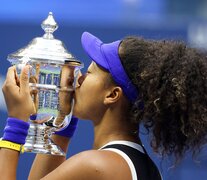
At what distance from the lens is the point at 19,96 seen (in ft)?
5.99

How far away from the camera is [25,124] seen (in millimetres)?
1815

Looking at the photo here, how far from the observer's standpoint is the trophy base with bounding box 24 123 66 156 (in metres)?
1.98

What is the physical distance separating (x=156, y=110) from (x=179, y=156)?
0.18 m

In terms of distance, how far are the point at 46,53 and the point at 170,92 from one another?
40 cm

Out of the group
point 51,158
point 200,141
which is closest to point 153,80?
point 200,141

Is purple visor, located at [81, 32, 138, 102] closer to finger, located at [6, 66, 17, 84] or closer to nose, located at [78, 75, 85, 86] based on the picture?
nose, located at [78, 75, 85, 86]

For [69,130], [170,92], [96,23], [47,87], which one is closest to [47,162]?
[69,130]

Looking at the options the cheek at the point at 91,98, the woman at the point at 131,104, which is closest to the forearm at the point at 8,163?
the woman at the point at 131,104

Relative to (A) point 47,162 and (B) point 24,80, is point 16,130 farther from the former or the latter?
(A) point 47,162

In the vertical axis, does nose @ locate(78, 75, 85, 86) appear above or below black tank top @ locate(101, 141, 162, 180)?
above

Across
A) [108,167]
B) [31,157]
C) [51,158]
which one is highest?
[108,167]

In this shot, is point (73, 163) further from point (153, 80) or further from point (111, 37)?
point (111, 37)

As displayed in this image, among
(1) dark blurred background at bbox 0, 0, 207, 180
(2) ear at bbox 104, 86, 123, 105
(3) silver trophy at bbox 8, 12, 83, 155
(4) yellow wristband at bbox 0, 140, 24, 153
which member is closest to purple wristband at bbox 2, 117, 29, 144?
(4) yellow wristband at bbox 0, 140, 24, 153

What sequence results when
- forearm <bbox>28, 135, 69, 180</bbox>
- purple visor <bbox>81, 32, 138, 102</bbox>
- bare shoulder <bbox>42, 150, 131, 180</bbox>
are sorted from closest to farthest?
bare shoulder <bbox>42, 150, 131, 180</bbox>
purple visor <bbox>81, 32, 138, 102</bbox>
forearm <bbox>28, 135, 69, 180</bbox>
